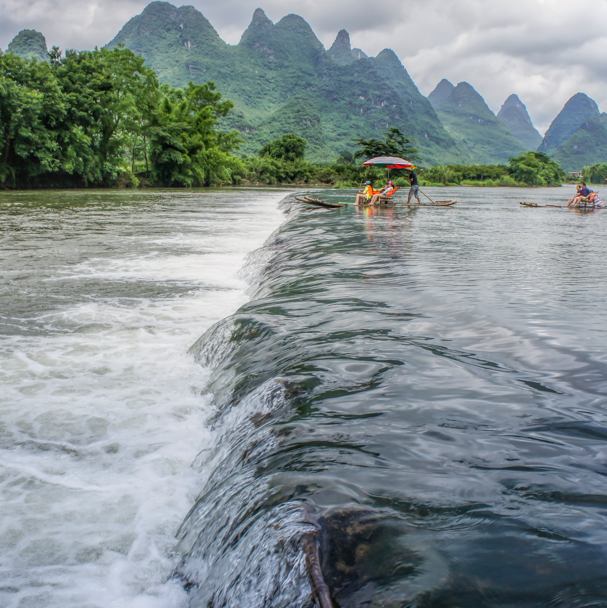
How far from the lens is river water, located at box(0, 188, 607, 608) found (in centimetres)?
164

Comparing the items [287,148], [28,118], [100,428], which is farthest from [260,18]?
[100,428]

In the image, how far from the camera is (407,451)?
2.30 meters

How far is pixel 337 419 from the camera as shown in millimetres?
2643

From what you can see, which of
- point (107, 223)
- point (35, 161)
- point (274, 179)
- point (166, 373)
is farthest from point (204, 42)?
point (166, 373)

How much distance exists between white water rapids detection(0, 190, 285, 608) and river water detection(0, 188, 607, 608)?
17 millimetres

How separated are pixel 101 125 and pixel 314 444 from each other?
3949 centimetres

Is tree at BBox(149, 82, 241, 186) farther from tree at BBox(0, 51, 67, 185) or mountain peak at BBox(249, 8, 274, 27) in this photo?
mountain peak at BBox(249, 8, 274, 27)

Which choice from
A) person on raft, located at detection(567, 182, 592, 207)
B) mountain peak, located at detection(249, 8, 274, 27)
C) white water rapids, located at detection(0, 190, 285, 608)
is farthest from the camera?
mountain peak, located at detection(249, 8, 274, 27)

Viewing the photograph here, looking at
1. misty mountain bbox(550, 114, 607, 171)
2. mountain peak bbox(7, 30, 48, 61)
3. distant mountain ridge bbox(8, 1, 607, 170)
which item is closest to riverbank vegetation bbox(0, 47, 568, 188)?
distant mountain ridge bbox(8, 1, 607, 170)

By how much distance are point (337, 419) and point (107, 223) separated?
14763 millimetres

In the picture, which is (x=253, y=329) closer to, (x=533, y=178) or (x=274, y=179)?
(x=274, y=179)

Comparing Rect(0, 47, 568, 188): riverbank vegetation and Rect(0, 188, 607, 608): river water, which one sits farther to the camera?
Rect(0, 47, 568, 188): riverbank vegetation

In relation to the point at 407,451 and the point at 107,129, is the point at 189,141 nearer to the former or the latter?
the point at 107,129

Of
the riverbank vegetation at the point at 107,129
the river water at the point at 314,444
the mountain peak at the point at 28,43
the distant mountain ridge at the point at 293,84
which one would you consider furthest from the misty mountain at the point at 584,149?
the river water at the point at 314,444
